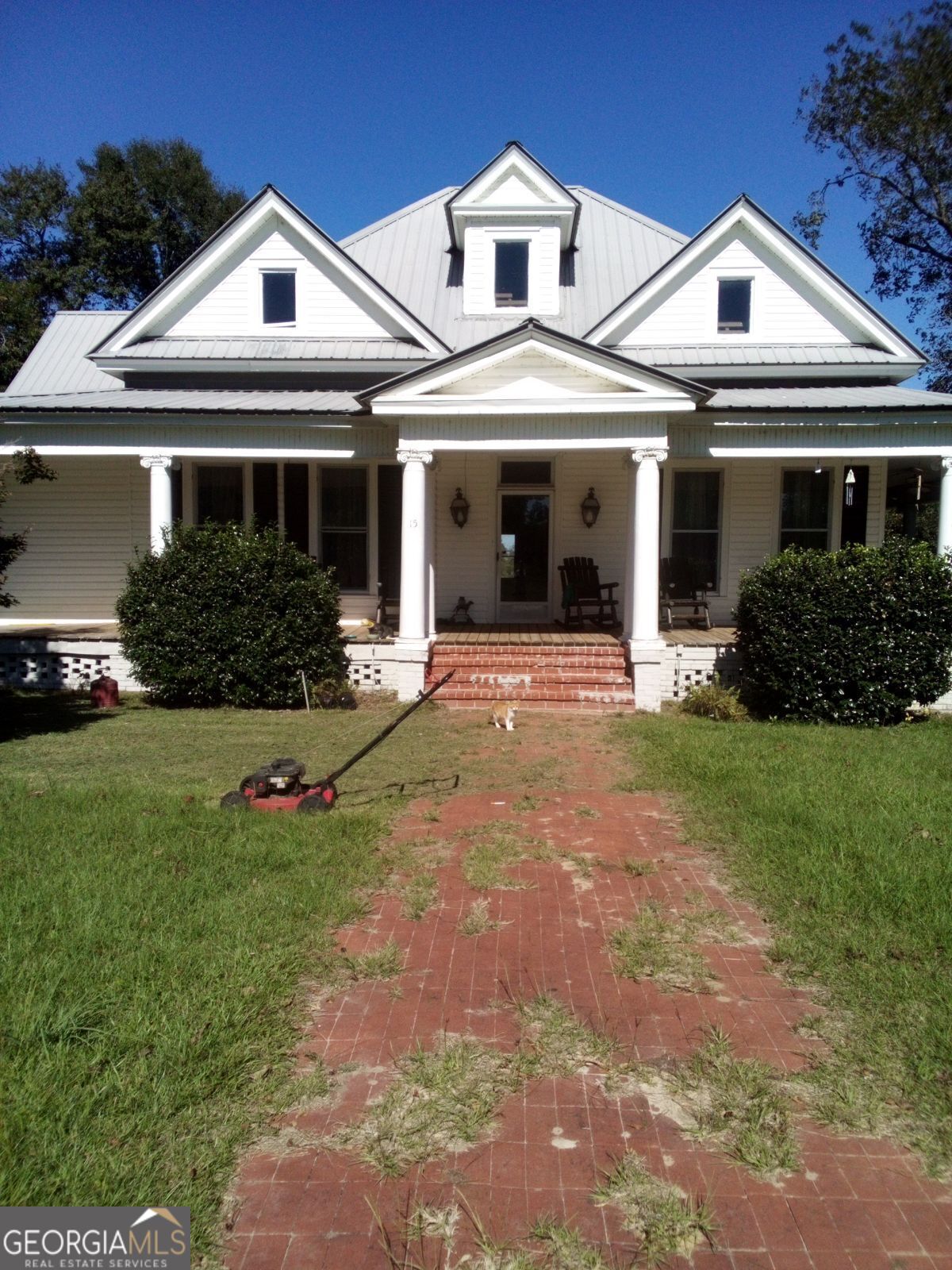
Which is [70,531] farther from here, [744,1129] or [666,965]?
[744,1129]

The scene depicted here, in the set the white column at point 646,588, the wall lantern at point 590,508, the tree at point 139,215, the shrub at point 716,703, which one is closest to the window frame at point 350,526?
the wall lantern at point 590,508

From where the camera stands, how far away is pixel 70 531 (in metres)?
15.6

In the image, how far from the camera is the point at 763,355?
14.8 meters

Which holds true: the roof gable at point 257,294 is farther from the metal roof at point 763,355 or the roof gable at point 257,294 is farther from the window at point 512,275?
the metal roof at point 763,355

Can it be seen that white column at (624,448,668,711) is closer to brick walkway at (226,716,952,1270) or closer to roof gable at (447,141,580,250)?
roof gable at (447,141,580,250)

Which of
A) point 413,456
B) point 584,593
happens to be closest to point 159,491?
point 413,456

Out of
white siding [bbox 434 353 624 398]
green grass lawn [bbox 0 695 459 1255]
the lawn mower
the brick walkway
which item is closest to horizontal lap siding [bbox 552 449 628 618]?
white siding [bbox 434 353 624 398]

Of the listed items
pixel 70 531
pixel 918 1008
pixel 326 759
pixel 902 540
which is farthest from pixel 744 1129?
pixel 70 531

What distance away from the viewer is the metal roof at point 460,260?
52.6 ft

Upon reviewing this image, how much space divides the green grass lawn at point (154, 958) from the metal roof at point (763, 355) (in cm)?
939

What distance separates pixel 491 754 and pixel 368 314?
927 centimetres

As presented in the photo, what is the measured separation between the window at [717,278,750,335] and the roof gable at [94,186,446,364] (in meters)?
4.83

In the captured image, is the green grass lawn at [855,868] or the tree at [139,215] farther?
the tree at [139,215]

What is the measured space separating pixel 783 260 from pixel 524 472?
551cm
